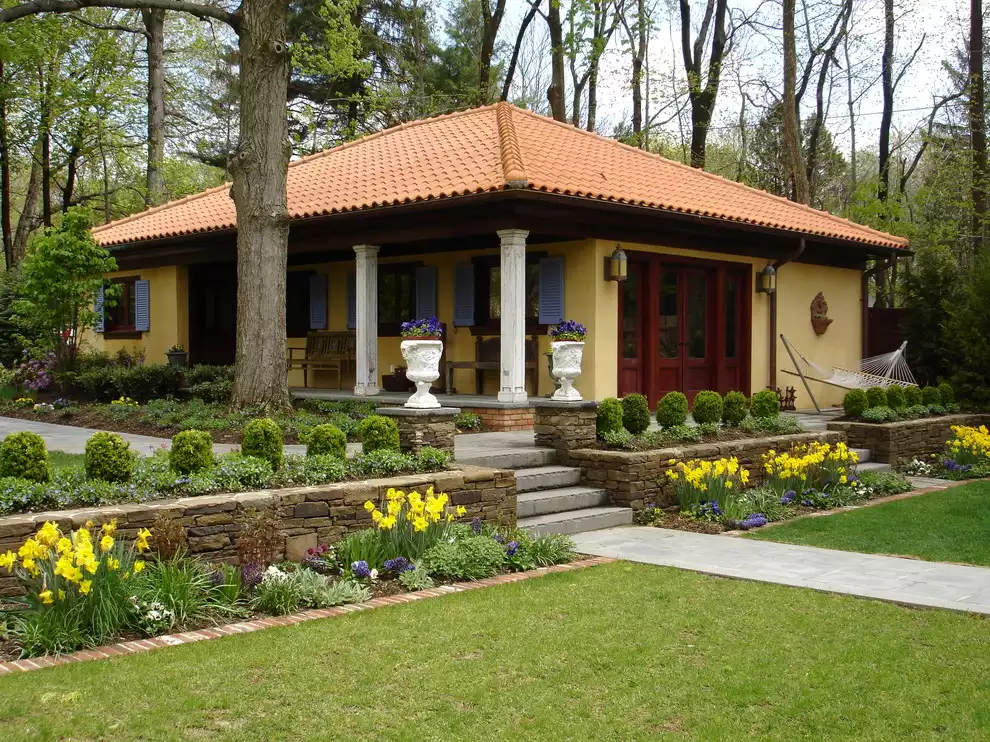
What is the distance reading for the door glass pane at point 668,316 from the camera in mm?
14631

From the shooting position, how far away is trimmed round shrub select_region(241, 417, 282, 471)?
707 centimetres

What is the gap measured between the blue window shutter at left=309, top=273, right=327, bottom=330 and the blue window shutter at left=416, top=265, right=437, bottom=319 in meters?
2.04

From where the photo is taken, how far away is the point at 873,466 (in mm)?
12344

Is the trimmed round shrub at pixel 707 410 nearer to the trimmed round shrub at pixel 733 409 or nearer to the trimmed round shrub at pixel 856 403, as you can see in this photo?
the trimmed round shrub at pixel 733 409

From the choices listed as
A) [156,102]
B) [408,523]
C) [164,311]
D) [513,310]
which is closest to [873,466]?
[513,310]

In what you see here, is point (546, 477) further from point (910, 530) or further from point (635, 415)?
point (910, 530)

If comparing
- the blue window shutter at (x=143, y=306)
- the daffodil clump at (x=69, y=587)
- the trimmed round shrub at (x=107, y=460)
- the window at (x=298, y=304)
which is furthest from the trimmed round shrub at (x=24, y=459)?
the blue window shutter at (x=143, y=306)

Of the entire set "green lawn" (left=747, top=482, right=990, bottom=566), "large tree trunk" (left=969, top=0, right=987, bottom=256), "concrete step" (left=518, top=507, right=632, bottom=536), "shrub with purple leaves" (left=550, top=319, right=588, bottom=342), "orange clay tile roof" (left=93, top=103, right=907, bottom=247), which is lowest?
"green lawn" (left=747, top=482, right=990, bottom=566)

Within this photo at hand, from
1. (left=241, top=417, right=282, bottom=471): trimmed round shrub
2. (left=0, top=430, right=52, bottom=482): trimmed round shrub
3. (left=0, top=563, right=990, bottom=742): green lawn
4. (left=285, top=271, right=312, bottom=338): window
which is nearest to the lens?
(left=0, top=563, right=990, bottom=742): green lawn

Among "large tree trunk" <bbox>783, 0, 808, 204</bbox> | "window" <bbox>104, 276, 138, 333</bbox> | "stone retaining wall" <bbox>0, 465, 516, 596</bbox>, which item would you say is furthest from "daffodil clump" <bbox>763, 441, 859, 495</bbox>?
"large tree trunk" <bbox>783, 0, 808, 204</bbox>

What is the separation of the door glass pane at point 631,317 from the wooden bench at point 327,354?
172 inches

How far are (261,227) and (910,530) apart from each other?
7.91m

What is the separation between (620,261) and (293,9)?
48.7 ft

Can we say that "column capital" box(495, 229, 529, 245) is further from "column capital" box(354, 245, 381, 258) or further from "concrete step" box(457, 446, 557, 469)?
"concrete step" box(457, 446, 557, 469)
